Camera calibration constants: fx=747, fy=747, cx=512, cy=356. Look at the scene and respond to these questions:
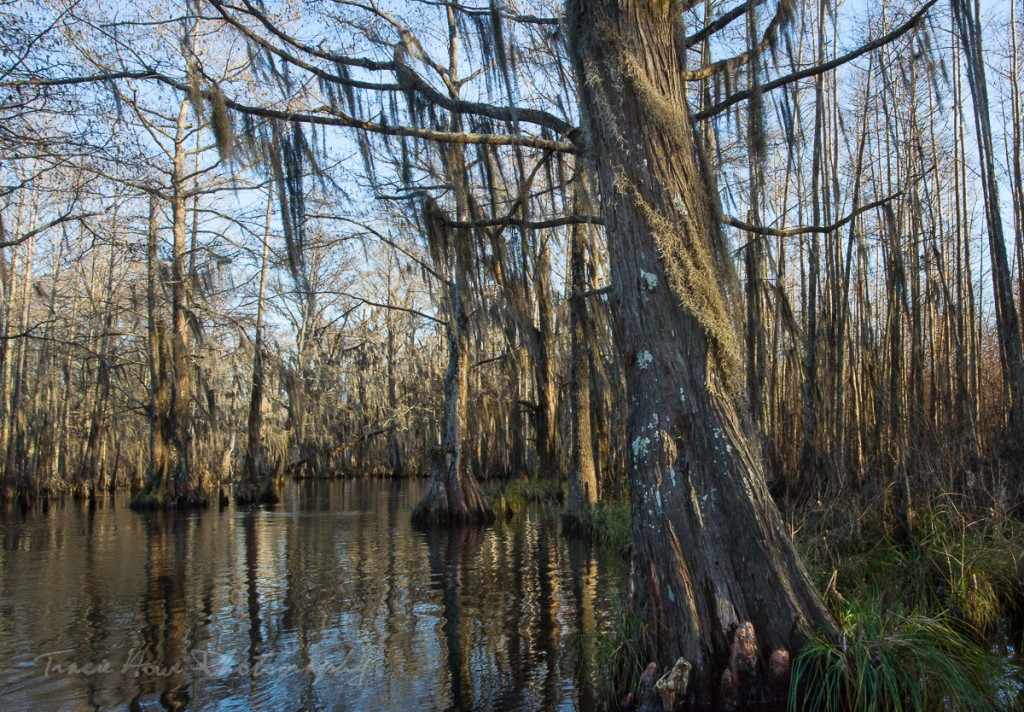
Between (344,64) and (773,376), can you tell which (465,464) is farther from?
(344,64)

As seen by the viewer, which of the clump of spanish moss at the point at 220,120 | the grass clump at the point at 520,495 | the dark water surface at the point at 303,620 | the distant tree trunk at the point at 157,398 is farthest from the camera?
the distant tree trunk at the point at 157,398

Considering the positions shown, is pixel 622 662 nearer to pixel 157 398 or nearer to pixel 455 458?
pixel 455 458

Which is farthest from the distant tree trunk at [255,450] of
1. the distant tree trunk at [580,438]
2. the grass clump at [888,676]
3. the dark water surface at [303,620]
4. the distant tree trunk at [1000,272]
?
the grass clump at [888,676]

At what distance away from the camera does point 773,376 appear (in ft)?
29.5

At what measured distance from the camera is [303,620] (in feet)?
19.6

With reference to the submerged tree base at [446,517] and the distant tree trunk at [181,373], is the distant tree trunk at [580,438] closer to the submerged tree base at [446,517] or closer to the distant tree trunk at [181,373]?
the submerged tree base at [446,517]

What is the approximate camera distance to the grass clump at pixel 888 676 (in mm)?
3184

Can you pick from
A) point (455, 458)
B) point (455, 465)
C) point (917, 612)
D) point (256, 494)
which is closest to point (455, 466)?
point (455, 465)

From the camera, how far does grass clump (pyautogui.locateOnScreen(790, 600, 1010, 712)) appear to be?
10.4 ft

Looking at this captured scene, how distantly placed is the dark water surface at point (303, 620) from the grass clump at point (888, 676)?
47.8 inches

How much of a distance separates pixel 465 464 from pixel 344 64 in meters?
8.28

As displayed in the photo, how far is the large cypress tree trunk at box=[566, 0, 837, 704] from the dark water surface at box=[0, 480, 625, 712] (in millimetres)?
901

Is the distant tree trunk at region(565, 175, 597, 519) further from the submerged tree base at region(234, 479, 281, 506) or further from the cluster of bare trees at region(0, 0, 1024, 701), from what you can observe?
the submerged tree base at region(234, 479, 281, 506)

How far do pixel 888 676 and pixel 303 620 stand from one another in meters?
4.36
